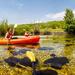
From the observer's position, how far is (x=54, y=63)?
1050cm

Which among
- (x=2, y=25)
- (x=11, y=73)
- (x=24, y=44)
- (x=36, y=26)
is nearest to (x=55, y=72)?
(x=11, y=73)

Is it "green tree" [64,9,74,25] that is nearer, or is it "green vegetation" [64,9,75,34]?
"green vegetation" [64,9,75,34]

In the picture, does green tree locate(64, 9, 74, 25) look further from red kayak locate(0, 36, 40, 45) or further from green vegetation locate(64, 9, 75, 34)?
red kayak locate(0, 36, 40, 45)

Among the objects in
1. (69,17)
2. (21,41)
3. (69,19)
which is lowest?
(21,41)

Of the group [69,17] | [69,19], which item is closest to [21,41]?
[69,19]

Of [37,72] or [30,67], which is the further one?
[30,67]

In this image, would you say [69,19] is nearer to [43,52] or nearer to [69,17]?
[69,17]

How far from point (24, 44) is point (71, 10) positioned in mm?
52502

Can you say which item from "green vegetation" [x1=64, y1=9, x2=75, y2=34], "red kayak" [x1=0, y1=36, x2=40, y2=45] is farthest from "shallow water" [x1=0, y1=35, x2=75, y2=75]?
"green vegetation" [x1=64, y1=9, x2=75, y2=34]

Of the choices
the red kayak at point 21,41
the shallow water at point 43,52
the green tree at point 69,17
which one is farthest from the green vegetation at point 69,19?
the shallow water at point 43,52

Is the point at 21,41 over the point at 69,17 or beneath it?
beneath

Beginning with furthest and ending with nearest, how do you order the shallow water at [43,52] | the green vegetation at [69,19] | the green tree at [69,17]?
the green tree at [69,17], the green vegetation at [69,19], the shallow water at [43,52]

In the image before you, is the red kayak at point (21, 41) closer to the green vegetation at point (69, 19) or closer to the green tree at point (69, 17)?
the green vegetation at point (69, 19)

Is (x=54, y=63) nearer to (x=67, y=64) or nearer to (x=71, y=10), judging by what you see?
(x=67, y=64)
